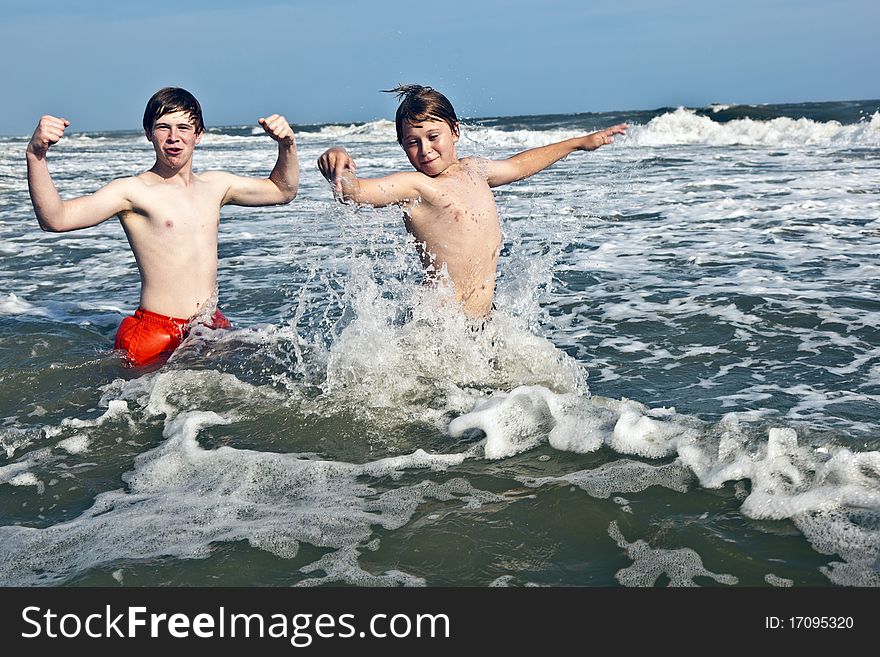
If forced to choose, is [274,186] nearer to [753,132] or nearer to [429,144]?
[429,144]

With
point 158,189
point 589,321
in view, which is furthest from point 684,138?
point 158,189

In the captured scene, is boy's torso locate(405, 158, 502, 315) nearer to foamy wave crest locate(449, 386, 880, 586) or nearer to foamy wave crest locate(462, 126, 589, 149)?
foamy wave crest locate(449, 386, 880, 586)

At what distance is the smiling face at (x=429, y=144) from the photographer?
4371mm

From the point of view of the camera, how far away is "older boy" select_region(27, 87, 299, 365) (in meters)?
4.51

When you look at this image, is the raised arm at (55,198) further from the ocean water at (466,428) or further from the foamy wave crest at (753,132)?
the foamy wave crest at (753,132)

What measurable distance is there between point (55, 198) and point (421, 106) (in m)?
1.85

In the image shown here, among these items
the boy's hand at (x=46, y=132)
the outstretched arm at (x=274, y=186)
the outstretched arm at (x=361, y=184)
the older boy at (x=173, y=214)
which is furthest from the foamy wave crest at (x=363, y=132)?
the boy's hand at (x=46, y=132)

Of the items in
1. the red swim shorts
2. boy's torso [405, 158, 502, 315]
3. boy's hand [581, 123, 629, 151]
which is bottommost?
the red swim shorts

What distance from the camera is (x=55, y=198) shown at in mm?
4082

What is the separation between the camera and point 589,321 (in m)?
5.55

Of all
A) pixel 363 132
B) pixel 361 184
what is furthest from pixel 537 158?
pixel 363 132

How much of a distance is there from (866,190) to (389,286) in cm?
802

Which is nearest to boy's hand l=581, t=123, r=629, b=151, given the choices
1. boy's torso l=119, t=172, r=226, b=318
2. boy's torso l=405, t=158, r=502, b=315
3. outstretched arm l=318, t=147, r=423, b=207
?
boy's torso l=405, t=158, r=502, b=315

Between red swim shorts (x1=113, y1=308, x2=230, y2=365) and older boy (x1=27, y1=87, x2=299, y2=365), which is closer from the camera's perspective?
older boy (x1=27, y1=87, x2=299, y2=365)
